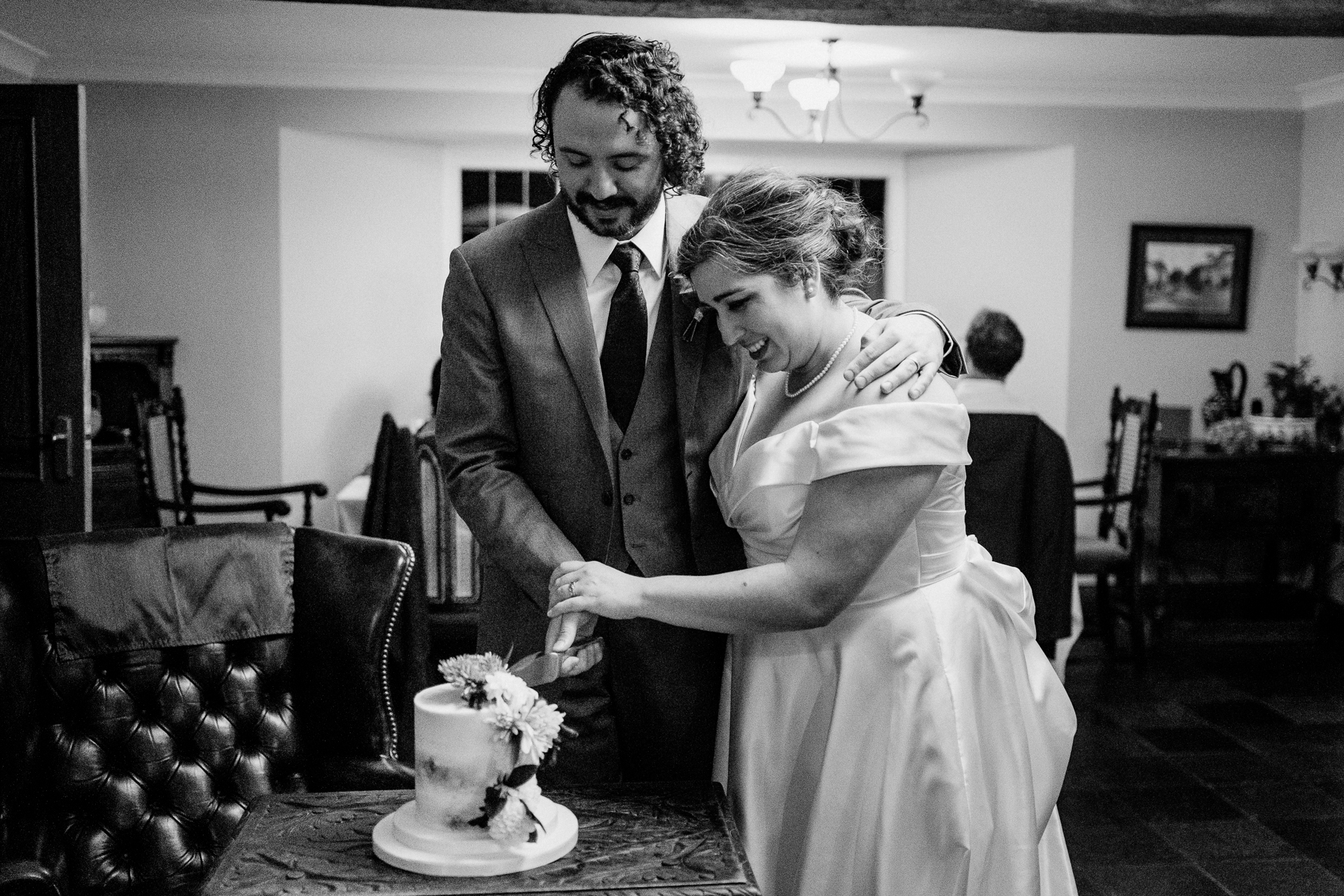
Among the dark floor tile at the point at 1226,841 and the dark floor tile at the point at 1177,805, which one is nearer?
the dark floor tile at the point at 1226,841

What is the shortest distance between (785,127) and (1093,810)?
385 centimetres

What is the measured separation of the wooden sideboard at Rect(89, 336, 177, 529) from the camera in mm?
5945

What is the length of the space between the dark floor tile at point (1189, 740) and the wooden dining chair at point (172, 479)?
3489mm

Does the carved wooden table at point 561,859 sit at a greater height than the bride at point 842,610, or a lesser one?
lesser

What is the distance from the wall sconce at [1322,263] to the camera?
20.8 feet

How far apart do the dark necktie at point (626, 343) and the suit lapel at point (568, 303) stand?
3 centimetres

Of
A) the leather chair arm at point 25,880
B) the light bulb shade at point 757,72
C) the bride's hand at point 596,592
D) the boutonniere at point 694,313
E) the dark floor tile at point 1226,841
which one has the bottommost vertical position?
the dark floor tile at point 1226,841

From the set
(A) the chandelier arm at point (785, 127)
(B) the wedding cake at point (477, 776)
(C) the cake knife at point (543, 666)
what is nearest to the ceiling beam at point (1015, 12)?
(A) the chandelier arm at point (785, 127)

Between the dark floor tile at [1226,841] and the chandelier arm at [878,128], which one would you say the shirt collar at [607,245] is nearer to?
the dark floor tile at [1226,841]

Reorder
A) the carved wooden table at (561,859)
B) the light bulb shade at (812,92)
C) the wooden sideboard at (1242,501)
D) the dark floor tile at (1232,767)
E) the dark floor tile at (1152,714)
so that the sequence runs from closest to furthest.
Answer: the carved wooden table at (561,859)
the dark floor tile at (1232,767)
the dark floor tile at (1152,714)
the light bulb shade at (812,92)
the wooden sideboard at (1242,501)

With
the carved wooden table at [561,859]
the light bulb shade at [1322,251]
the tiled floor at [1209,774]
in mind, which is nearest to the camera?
the carved wooden table at [561,859]

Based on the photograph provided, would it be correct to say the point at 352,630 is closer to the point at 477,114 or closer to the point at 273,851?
the point at 273,851

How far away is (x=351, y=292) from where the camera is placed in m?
6.93

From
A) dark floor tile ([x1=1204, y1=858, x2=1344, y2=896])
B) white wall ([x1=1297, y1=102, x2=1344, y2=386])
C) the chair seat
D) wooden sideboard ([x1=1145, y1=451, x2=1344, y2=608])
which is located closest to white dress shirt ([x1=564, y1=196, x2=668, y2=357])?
dark floor tile ([x1=1204, y1=858, x2=1344, y2=896])
